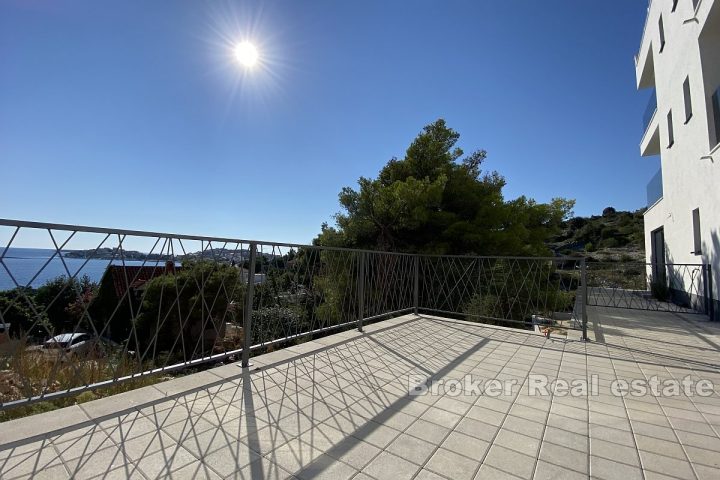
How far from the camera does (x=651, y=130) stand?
394 inches

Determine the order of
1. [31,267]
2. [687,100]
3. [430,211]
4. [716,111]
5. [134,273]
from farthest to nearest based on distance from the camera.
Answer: [430,211], [687,100], [716,111], [134,273], [31,267]

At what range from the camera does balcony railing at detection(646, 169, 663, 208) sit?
9344 mm

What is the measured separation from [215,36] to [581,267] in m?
5.30

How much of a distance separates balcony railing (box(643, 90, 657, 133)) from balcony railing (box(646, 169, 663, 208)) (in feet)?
6.04

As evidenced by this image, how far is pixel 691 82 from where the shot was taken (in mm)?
6363

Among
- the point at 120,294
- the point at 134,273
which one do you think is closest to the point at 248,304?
the point at 134,273

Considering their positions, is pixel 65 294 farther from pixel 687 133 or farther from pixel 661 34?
pixel 661 34

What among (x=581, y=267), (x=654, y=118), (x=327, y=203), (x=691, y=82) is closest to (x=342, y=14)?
(x=327, y=203)

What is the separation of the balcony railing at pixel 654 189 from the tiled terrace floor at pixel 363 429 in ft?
28.5

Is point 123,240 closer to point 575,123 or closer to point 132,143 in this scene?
point 132,143

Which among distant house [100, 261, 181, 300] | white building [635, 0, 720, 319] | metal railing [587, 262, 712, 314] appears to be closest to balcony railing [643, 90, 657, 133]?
white building [635, 0, 720, 319]

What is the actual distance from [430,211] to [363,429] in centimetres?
595

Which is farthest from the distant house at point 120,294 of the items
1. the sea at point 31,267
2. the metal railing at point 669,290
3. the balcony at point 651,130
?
the balcony at point 651,130

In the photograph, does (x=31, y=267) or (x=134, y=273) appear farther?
(x=134, y=273)
